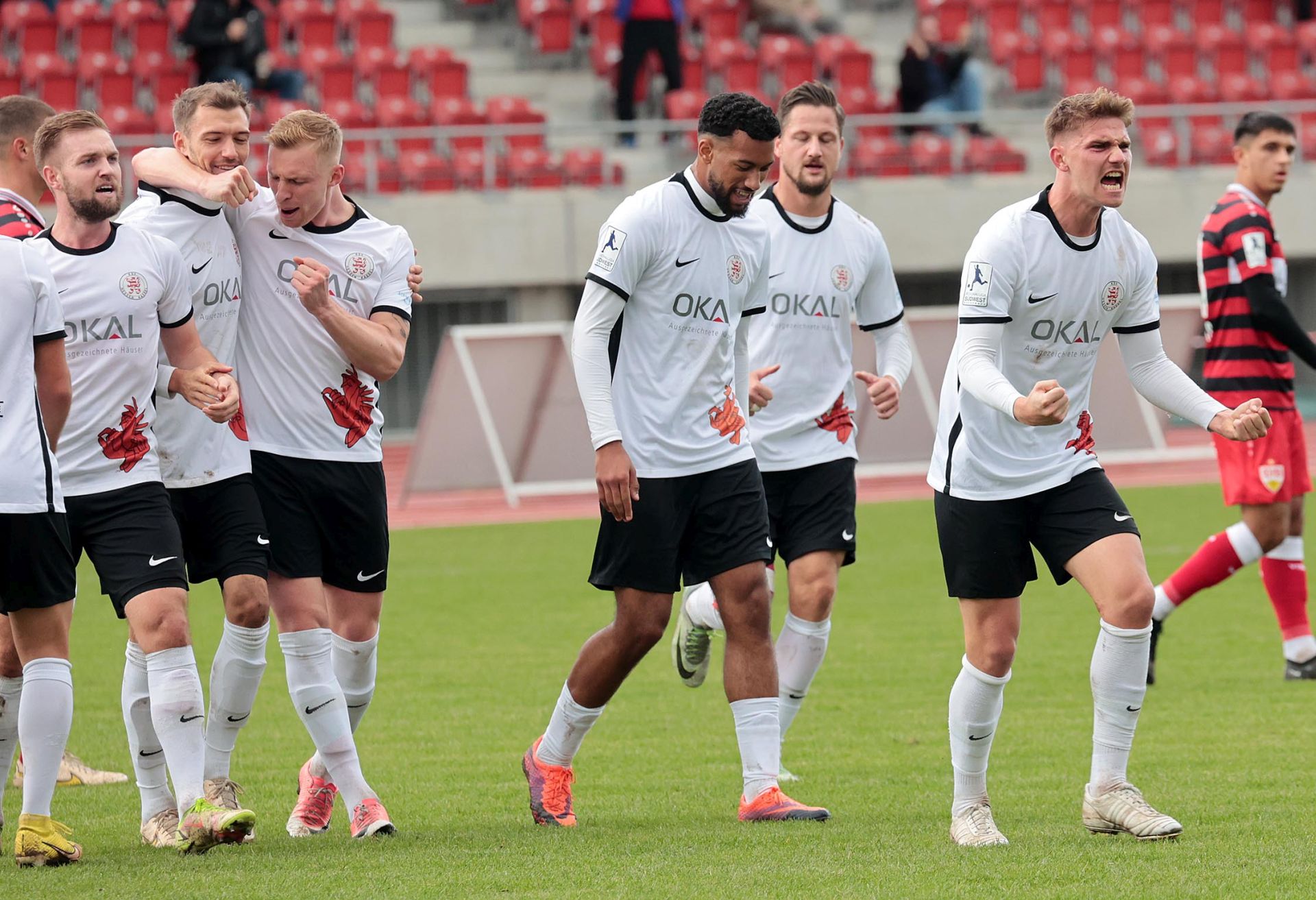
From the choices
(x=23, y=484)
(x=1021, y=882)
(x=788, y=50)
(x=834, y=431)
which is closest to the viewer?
(x=1021, y=882)

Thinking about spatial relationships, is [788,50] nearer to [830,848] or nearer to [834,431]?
[834,431]

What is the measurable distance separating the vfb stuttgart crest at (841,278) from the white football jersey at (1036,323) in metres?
1.47

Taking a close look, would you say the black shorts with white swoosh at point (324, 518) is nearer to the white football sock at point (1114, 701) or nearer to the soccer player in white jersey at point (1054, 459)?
the soccer player in white jersey at point (1054, 459)

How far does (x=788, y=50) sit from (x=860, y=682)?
15074 mm

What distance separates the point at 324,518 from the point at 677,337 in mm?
1240

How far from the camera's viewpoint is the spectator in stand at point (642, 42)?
2055cm

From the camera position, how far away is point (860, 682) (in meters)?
8.34

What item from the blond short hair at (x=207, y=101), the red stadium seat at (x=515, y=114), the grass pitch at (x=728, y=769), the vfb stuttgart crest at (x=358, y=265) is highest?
the red stadium seat at (x=515, y=114)

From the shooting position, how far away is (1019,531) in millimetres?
5238

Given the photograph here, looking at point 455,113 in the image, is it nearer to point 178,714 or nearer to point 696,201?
point 696,201

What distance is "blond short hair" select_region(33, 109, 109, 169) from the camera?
5.08 meters

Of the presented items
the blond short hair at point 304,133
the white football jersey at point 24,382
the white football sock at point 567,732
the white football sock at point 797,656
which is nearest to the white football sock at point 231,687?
the white football jersey at point 24,382

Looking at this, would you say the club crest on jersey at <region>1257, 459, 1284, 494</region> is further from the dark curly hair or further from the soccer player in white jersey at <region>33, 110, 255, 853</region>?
the soccer player in white jersey at <region>33, 110, 255, 853</region>

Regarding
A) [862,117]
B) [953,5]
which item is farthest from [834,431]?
[953,5]
